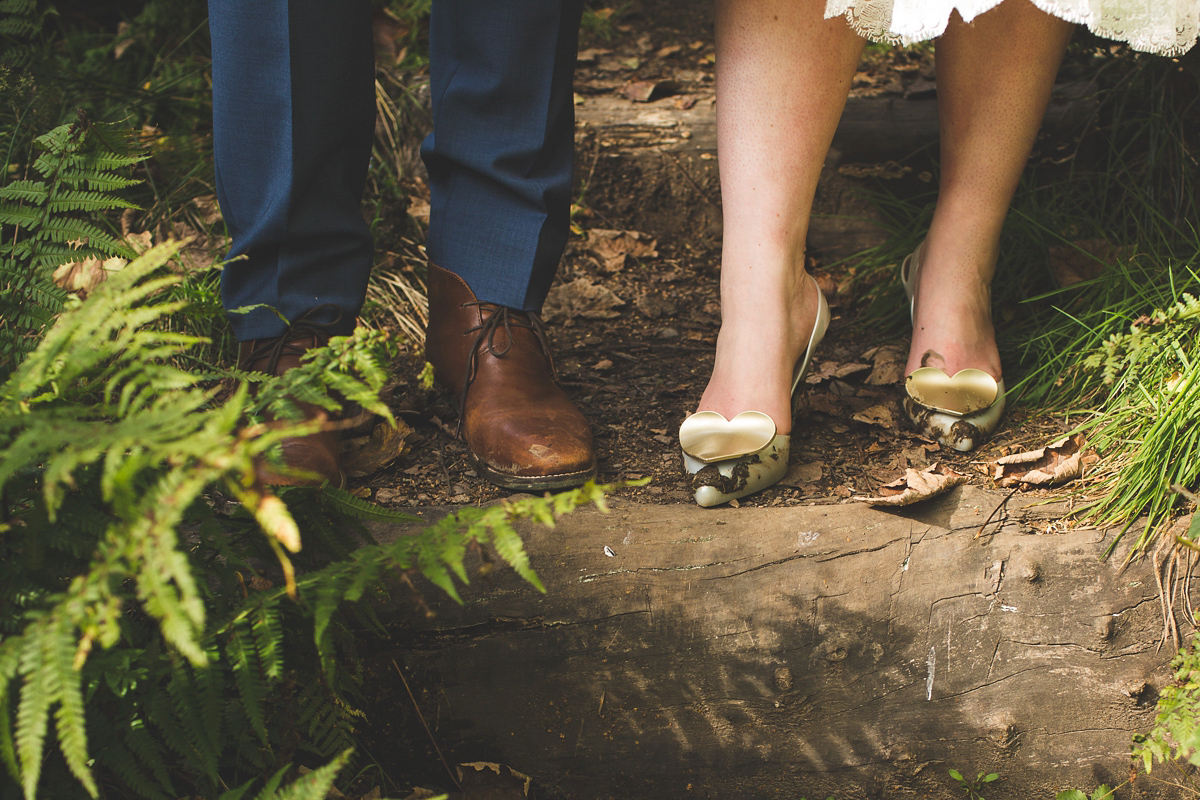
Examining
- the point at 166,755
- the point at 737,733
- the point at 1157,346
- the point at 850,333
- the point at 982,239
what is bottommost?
the point at 737,733

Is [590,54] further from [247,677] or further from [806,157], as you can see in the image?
[247,677]

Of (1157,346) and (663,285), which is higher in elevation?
(1157,346)

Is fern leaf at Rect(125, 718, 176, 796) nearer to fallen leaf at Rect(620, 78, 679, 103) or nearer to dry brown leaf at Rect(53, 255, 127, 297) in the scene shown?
dry brown leaf at Rect(53, 255, 127, 297)

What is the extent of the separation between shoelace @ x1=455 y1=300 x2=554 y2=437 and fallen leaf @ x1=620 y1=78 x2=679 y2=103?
147 cm

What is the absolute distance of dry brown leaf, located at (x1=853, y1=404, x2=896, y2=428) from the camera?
1673 mm

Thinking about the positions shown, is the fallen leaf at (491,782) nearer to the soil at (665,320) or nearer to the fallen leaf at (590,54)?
the soil at (665,320)

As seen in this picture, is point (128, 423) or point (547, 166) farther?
point (547, 166)

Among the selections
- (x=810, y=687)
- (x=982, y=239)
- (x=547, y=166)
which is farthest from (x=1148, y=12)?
(x=810, y=687)

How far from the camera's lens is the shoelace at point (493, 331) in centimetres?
156

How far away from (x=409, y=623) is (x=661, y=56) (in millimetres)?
2676

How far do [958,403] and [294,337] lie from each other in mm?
1291

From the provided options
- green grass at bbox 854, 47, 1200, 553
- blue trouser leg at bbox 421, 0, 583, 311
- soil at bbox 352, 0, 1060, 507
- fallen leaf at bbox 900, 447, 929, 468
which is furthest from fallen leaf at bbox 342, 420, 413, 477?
green grass at bbox 854, 47, 1200, 553

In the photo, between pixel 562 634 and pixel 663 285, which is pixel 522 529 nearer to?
pixel 562 634

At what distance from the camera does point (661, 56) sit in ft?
10.5
